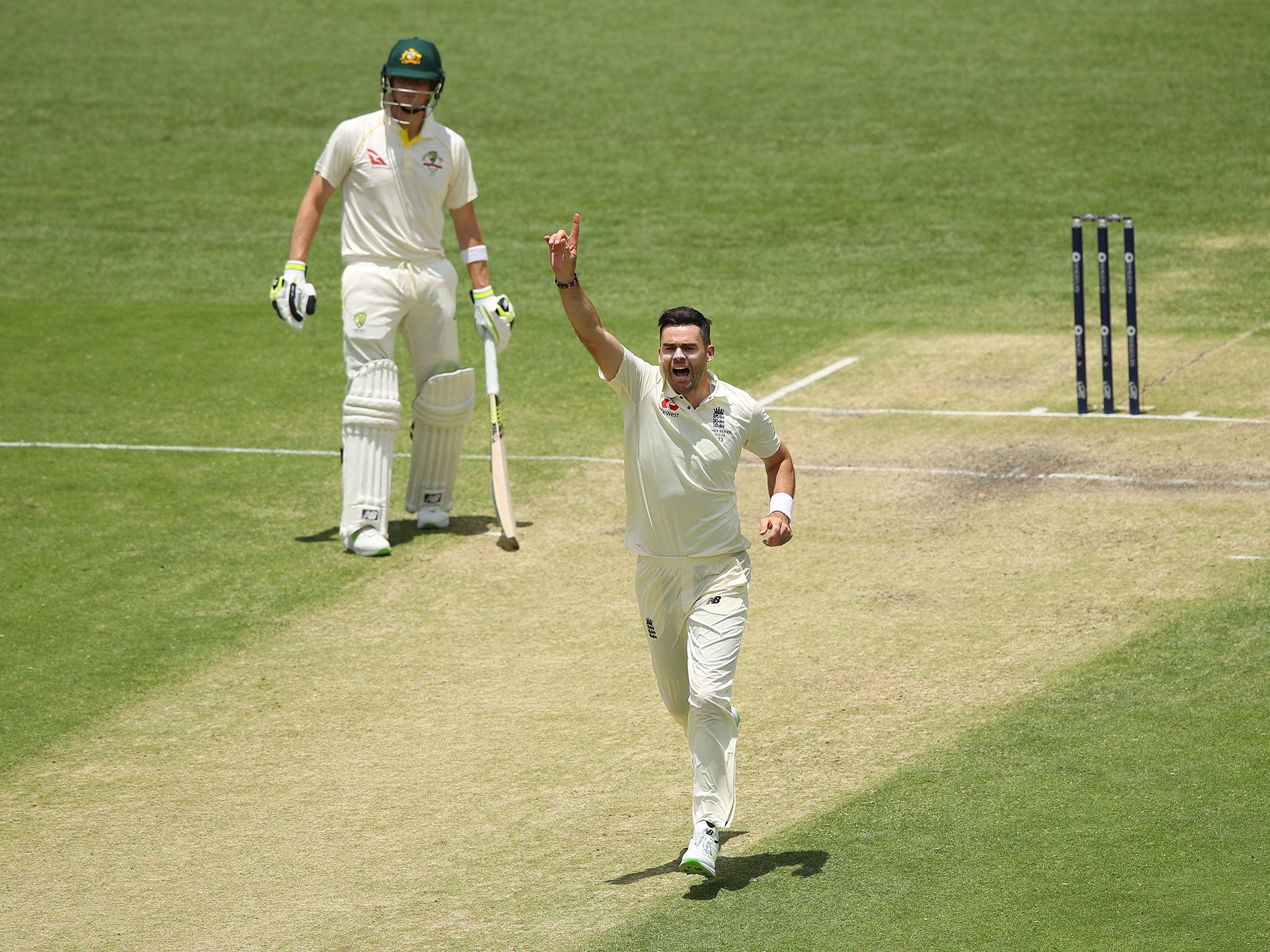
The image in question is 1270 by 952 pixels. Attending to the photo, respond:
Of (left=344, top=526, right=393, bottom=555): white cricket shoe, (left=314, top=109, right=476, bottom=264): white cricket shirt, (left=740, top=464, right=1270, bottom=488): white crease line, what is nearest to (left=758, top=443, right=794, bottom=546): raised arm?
(left=344, top=526, right=393, bottom=555): white cricket shoe

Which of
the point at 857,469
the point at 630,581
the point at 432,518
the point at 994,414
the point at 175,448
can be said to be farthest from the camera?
the point at 994,414

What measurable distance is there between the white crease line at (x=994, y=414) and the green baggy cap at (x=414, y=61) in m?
4.17

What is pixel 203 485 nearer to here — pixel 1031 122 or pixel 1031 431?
pixel 1031 431

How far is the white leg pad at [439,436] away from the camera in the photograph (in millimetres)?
11070

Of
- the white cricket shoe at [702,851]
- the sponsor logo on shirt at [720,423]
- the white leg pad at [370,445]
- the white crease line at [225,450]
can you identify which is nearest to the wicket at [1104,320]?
the white crease line at [225,450]

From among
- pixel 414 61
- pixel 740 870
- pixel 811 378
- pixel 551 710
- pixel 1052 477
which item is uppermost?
pixel 414 61

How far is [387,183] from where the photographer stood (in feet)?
35.4

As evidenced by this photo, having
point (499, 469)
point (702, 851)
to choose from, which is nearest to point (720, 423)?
point (702, 851)

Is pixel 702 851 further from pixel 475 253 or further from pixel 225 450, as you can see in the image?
pixel 225 450

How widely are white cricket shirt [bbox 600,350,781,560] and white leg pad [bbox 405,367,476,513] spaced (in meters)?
4.43

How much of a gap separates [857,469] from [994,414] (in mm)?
1721

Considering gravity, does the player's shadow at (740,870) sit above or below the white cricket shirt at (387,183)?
below

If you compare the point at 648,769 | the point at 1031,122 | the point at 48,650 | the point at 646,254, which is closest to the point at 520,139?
the point at 646,254

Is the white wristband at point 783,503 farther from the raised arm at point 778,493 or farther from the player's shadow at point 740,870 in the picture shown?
the player's shadow at point 740,870
